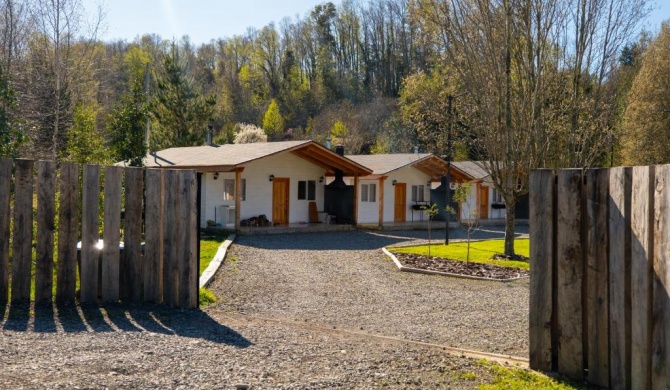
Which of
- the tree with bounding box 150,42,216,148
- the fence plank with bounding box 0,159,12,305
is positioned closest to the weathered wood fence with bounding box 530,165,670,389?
the fence plank with bounding box 0,159,12,305

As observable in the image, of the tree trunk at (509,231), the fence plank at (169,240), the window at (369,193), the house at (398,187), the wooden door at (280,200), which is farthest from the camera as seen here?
the window at (369,193)

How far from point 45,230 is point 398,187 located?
83.3ft

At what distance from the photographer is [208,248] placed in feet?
60.4

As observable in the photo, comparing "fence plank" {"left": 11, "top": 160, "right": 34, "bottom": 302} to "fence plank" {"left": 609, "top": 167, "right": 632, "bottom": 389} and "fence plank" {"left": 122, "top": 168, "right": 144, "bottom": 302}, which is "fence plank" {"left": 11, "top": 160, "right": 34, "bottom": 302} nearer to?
"fence plank" {"left": 122, "top": 168, "right": 144, "bottom": 302}

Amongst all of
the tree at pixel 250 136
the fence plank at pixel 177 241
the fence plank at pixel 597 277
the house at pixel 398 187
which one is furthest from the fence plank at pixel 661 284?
the tree at pixel 250 136

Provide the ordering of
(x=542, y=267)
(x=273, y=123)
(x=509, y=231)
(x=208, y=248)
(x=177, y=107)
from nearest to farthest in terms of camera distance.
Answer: (x=542, y=267) < (x=509, y=231) < (x=208, y=248) < (x=177, y=107) < (x=273, y=123)

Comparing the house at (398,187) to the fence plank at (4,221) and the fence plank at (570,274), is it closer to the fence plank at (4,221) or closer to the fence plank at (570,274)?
the fence plank at (4,221)

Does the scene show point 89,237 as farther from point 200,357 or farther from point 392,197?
point 392,197

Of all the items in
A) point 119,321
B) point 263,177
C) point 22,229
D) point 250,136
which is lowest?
point 119,321

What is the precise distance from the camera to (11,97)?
12.3 m

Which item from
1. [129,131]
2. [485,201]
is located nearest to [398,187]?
[485,201]

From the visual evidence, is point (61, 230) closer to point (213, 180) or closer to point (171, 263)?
point (171, 263)

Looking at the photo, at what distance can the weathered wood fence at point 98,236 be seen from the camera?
7848 mm

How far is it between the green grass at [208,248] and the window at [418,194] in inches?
510
